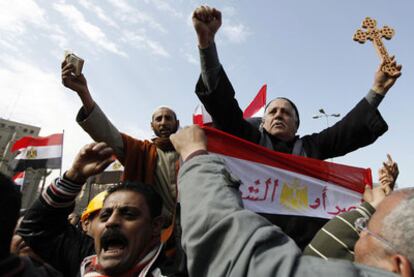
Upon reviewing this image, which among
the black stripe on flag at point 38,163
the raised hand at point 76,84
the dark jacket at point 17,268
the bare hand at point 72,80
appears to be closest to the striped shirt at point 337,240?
the dark jacket at point 17,268

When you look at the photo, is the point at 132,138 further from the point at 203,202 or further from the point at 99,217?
the point at 203,202

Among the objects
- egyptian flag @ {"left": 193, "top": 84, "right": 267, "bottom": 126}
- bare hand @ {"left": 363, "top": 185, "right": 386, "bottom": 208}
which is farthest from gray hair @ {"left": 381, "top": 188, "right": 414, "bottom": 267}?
egyptian flag @ {"left": 193, "top": 84, "right": 267, "bottom": 126}

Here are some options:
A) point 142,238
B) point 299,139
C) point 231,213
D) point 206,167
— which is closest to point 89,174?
point 142,238

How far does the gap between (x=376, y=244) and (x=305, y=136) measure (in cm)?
209

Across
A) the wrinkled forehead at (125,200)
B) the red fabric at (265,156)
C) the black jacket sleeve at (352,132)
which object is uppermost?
the black jacket sleeve at (352,132)

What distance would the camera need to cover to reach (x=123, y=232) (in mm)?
1986

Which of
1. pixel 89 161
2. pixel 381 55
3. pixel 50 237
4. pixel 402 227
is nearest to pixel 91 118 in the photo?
pixel 89 161

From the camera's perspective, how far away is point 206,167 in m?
1.09

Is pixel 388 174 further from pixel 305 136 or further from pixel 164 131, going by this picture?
pixel 164 131

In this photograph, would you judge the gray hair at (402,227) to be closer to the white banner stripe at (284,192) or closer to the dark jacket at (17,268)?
the dark jacket at (17,268)

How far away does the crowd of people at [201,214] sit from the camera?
0.94 m

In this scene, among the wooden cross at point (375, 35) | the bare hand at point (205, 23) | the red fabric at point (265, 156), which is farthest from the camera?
the wooden cross at point (375, 35)

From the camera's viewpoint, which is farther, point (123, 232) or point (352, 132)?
point (352, 132)

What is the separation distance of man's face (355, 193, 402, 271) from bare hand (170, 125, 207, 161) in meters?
0.59
